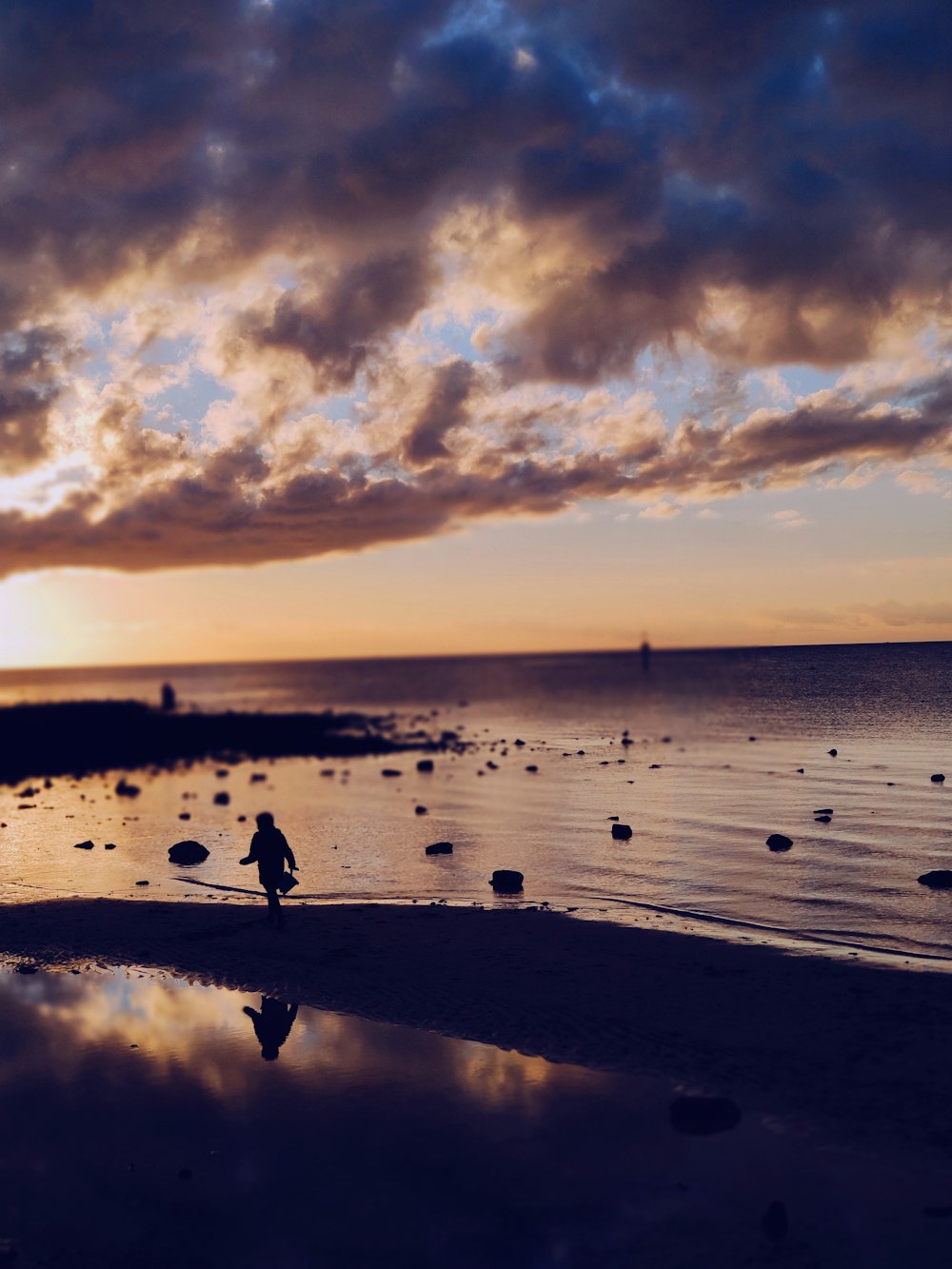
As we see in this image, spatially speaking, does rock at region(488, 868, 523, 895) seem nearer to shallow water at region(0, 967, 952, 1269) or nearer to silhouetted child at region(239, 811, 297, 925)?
silhouetted child at region(239, 811, 297, 925)

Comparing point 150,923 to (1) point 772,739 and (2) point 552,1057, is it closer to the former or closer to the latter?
(2) point 552,1057

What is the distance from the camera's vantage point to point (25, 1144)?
477 inches

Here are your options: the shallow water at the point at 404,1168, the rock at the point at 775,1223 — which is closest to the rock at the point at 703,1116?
the shallow water at the point at 404,1168

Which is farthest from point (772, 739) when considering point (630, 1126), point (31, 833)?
point (630, 1126)

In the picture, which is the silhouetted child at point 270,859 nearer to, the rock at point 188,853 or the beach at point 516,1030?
the beach at point 516,1030

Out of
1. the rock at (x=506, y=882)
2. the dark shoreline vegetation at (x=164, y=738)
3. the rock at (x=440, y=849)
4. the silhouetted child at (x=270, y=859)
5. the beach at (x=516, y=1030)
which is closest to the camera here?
the beach at (x=516, y=1030)

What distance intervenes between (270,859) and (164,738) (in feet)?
224

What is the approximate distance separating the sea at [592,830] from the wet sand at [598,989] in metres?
2.45

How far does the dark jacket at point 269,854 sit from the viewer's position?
2272 cm

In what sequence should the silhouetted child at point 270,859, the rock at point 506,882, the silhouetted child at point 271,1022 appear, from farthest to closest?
the rock at point 506,882, the silhouetted child at point 270,859, the silhouetted child at point 271,1022

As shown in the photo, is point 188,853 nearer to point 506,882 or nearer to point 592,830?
point 506,882

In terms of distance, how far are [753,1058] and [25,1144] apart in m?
9.87

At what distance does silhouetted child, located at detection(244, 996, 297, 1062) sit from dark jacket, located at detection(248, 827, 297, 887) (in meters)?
5.17

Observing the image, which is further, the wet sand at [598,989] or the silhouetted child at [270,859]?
the silhouetted child at [270,859]
